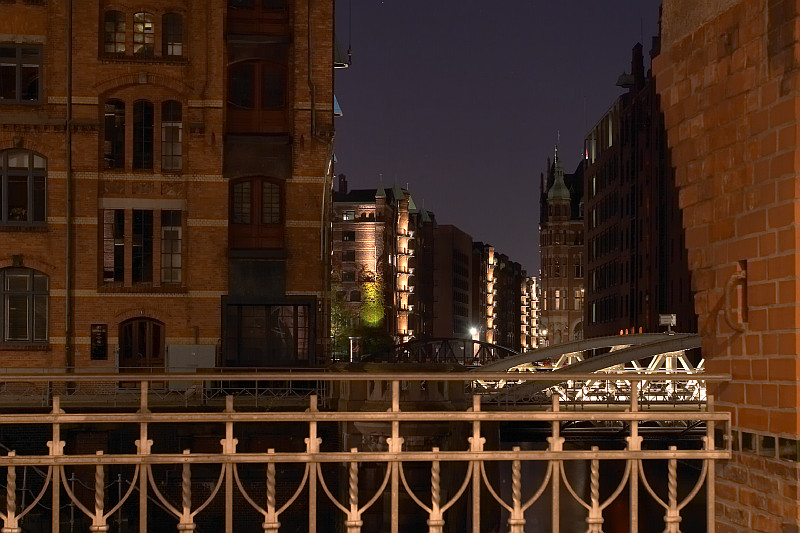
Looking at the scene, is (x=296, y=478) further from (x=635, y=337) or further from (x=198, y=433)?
(x=635, y=337)

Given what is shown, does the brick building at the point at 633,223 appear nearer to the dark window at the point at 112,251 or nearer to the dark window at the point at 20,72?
the dark window at the point at 112,251

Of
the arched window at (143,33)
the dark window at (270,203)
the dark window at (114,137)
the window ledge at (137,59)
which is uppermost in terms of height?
the arched window at (143,33)

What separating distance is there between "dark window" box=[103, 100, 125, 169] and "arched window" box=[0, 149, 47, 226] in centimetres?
191

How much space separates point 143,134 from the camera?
33781 millimetres

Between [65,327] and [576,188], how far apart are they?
12045 centimetres

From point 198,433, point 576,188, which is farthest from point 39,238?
point 576,188

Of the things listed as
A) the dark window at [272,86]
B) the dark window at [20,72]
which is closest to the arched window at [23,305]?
the dark window at [20,72]

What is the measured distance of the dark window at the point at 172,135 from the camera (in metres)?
33.8

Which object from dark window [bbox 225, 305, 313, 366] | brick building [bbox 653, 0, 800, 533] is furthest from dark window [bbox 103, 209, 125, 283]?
brick building [bbox 653, 0, 800, 533]

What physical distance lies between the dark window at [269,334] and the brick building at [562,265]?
104 metres

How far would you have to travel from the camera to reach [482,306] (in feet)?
571

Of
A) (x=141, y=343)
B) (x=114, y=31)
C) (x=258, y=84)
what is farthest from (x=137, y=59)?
(x=141, y=343)

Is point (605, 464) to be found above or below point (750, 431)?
below

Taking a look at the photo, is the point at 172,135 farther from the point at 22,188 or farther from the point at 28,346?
the point at 28,346
